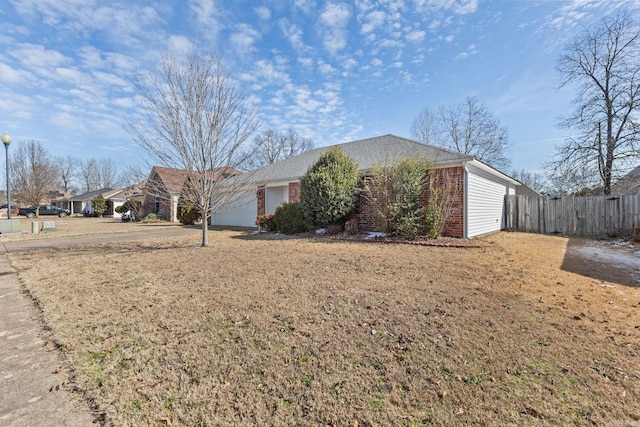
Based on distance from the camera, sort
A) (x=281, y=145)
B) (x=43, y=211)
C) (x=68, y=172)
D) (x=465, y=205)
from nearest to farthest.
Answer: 1. (x=465, y=205)
2. (x=43, y=211)
3. (x=281, y=145)
4. (x=68, y=172)

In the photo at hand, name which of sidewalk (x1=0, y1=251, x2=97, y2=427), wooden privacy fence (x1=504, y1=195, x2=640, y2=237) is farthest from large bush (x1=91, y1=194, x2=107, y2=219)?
wooden privacy fence (x1=504, y1=195, x2=640, y2=237)

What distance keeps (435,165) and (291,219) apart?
235 inches

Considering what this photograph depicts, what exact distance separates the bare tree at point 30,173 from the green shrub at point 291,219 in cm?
3685

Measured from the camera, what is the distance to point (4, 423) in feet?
6.04

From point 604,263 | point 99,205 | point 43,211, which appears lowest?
point 604,263

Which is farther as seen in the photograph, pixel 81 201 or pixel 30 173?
pixel 81 201

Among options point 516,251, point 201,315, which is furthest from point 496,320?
point 516,251

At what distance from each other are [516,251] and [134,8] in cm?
1255

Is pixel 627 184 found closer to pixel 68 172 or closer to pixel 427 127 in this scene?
pixel 427 127

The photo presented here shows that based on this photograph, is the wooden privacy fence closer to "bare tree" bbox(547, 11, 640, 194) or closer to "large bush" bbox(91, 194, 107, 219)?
"bare tree" bbox(547, 11, 640, 194)

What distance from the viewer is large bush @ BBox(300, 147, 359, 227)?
1077 cm

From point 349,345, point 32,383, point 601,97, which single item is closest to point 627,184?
point 601,97

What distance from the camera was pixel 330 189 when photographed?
10.7m

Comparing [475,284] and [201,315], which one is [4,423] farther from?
[475,284]
